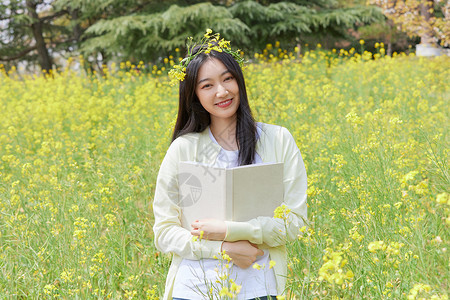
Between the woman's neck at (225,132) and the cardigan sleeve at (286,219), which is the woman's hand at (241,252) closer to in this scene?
the cardigan sleeve at (286,219)

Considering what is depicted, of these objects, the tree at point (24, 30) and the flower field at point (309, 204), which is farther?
the tree at point (24, 30)

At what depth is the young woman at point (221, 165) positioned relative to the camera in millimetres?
1538

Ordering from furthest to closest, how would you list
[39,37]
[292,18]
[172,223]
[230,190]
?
[39,37]
[292,18]
[172,223]
[230,190]

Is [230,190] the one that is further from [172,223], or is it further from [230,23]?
[230,23]

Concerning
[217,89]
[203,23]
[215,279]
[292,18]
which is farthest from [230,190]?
[292,18]

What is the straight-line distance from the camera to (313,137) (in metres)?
3.48

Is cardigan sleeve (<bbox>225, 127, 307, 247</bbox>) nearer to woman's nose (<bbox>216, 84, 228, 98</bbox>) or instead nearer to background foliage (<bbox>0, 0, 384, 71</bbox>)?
woman's nose (<bbox>216, 84, 228, 98</bbox>)

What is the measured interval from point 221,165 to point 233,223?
1.04 ft

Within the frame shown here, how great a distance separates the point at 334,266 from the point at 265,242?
612mm

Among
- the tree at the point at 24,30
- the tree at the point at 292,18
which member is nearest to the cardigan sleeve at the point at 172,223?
the tree at the point at 292,18

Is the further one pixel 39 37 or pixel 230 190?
pixel 39 37

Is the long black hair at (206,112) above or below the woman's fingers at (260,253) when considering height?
above

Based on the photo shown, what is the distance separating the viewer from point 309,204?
99.1 inches

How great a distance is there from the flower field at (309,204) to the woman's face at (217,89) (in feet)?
1.52
